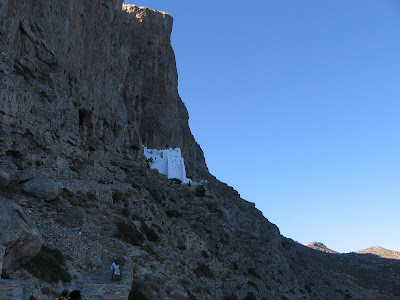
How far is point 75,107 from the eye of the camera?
3152 centimetres

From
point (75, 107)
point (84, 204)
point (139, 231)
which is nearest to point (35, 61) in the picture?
point (75, 107)

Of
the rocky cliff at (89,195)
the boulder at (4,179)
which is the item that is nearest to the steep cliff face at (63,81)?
the rocky cliff at (89,195)

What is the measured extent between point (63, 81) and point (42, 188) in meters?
13.1

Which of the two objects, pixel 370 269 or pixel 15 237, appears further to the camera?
pixel 370 269

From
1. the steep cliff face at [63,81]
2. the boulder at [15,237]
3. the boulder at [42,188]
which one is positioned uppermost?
the steep cliff face at [63,81]

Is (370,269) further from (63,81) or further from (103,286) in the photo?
(103,286)

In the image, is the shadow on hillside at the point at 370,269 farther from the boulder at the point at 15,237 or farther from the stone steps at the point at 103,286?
the boulder at the point at 15,237

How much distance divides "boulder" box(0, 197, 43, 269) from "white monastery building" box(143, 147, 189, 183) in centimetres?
4268

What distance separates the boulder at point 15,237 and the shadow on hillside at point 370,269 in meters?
72.2

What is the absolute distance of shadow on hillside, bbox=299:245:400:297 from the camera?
250 ft

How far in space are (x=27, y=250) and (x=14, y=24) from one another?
17.5 meters

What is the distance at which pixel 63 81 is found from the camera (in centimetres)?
2978

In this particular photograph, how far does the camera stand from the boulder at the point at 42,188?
748 inches

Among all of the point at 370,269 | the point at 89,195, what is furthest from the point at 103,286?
the point at 370,269
